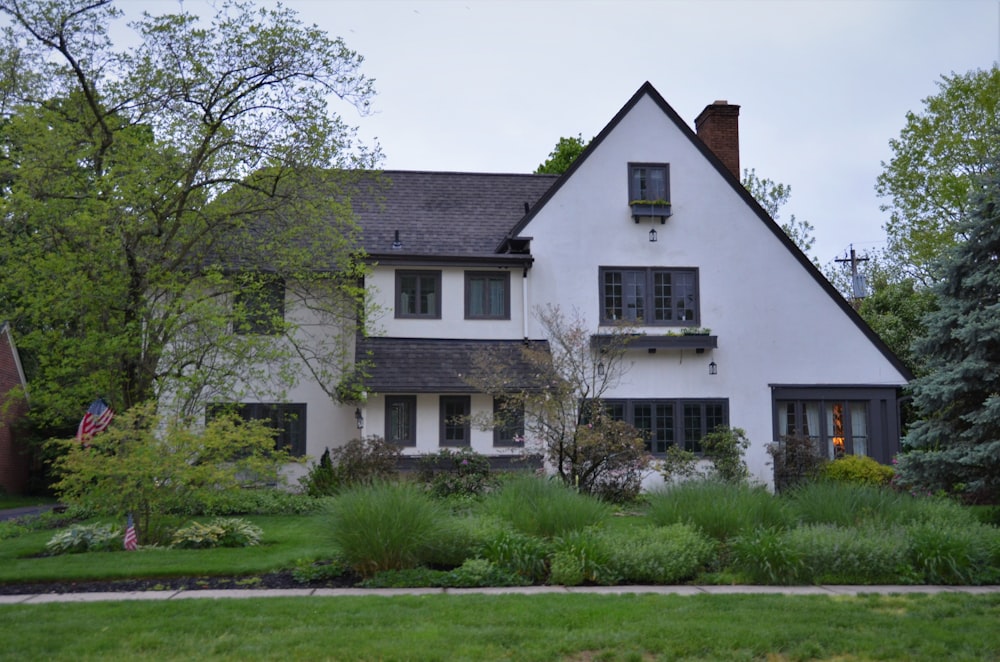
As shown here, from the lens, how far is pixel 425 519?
1031 centimetres

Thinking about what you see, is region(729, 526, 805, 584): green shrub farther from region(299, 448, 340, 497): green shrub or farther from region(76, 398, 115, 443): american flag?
region(299, 448, 340, 497): green shrub

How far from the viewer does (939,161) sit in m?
30.8

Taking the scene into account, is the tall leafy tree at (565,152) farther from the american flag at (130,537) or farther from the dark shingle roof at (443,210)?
the american flag at (130,537)

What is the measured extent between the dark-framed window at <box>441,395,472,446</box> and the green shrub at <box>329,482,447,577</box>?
1024cm

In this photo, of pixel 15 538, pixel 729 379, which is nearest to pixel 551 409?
pixel 729 379

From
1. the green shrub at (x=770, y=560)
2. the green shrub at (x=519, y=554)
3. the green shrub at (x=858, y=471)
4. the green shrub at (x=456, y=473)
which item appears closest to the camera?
the green shrub at (x=770, y=560)

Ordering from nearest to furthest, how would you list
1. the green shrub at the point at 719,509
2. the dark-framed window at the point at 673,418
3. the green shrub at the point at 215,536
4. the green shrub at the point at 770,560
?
1. the green shrub at the point at 770,560
2. the green shrub at the point at 719,509
3. the green shrub at the point at 215,536
4. the dark-framed window at the point at 673,418

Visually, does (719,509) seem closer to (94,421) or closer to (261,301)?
(94,421)

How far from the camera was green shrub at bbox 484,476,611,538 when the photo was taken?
10.9 m

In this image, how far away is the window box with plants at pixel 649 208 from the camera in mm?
22000

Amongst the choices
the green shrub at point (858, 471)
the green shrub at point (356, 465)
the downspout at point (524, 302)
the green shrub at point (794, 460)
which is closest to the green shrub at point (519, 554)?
the green shrub at point (356, 465)

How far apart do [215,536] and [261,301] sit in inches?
357

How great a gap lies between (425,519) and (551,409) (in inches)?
317

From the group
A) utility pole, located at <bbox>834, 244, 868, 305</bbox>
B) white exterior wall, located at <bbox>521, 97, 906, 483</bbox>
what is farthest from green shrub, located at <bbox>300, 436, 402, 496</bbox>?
utility pole, located at <bbox>834, 244, 868, 305</bbox>
